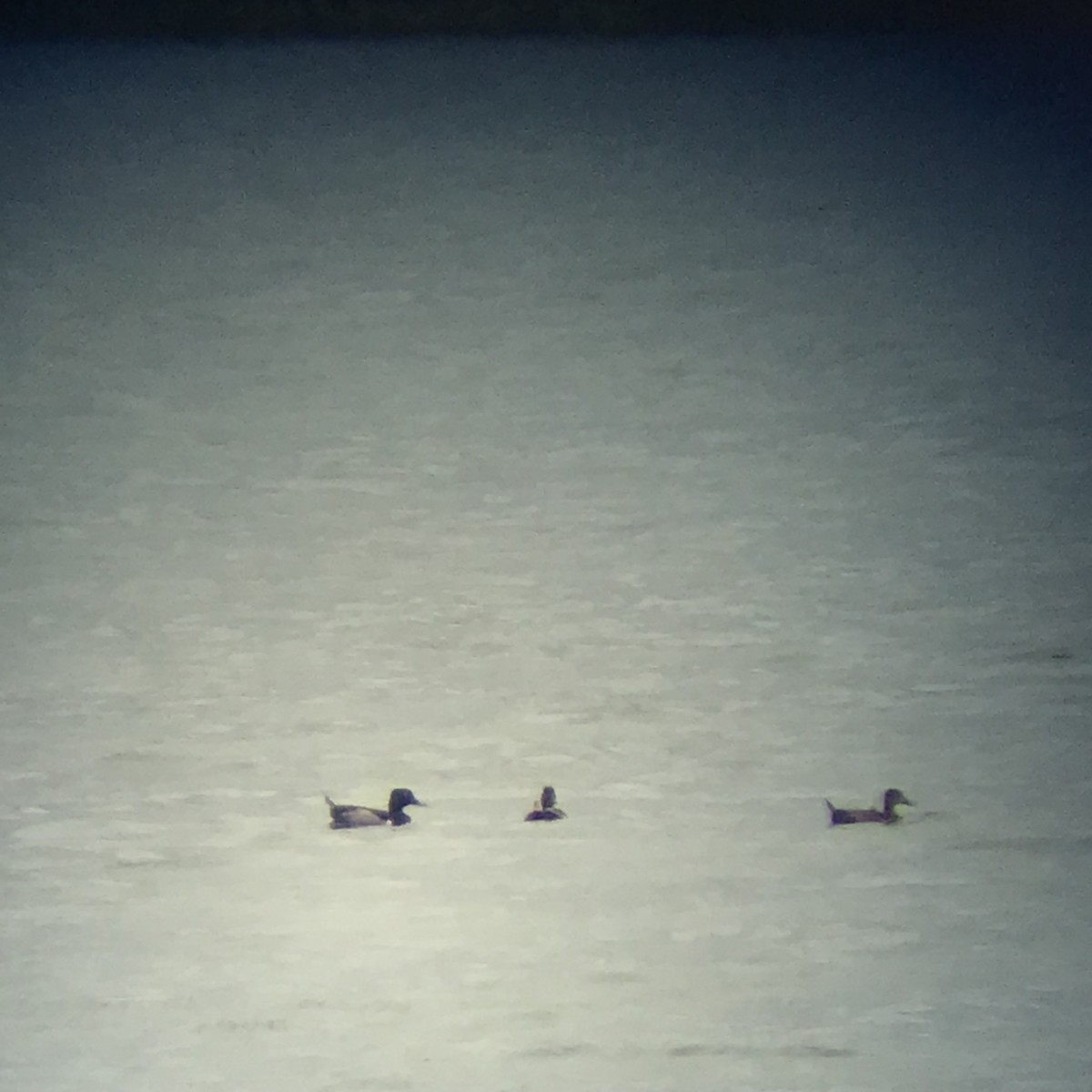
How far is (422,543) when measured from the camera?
0.94m

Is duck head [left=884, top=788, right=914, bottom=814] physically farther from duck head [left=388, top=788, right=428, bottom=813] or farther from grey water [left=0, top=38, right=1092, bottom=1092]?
duck head [left=388, top=788, right=428, bottom=813]

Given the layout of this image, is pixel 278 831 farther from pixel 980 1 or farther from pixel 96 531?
pixel 980 1

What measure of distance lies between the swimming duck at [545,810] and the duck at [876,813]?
312 millimetres

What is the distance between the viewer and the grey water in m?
0.91

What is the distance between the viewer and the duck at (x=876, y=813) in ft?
3.00

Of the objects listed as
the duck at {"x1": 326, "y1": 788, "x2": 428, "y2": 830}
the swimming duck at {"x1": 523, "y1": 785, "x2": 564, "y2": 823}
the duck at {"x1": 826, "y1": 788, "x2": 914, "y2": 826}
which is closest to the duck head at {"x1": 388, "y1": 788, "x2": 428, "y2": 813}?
the duck at {"x1": 326, "y1": 788, "x2": 428, "y2": 830}

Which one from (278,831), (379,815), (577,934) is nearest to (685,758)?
(577,934)

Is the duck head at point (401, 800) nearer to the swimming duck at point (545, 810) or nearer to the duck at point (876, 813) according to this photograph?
the swimming duck at point (545, 810)

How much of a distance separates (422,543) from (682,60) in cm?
68

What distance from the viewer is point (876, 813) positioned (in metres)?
0.91

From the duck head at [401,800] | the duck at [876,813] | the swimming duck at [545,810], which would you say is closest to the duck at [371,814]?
the duck head at [401,800]

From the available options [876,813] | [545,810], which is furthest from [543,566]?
[876,813]

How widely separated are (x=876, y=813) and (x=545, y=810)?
0.37 m

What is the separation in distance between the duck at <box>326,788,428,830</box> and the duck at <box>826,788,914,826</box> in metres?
0.48
